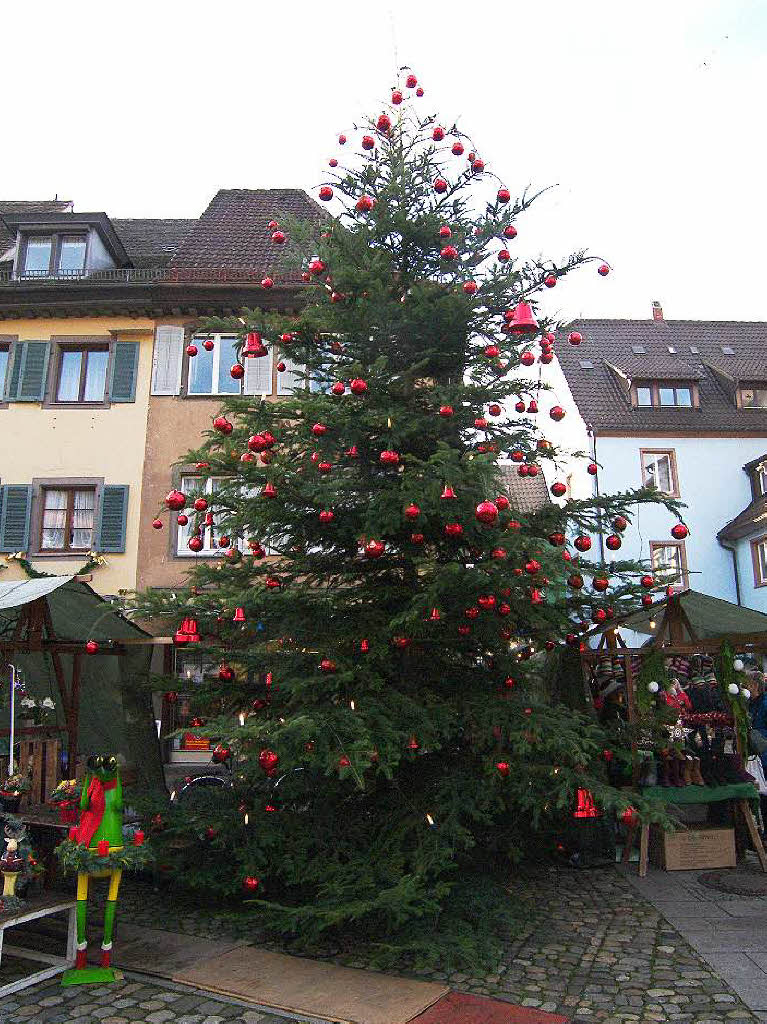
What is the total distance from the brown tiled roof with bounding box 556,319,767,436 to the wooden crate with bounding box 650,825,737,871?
19.6m

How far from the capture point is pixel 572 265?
311 inches

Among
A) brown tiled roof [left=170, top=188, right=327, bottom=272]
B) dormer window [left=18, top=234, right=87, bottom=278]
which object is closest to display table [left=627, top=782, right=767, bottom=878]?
brown tiled roof [left=170, top=188, right=327, bottom=272]

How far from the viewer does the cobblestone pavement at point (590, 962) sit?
507cm

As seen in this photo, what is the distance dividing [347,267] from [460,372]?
5.20 feet

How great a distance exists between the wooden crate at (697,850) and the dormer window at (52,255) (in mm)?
16576

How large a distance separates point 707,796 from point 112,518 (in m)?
12.7

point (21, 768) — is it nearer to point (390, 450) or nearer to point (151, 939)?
point (151, 939)

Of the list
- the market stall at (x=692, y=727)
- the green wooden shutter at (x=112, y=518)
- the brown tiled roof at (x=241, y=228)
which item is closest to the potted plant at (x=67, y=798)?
the market stall at (x=692, y=727)

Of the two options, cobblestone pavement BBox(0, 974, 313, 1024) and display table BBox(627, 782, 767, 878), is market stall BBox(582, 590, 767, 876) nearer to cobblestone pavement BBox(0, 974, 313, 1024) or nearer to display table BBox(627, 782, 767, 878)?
display table BBox(627, 782, 767, 878)

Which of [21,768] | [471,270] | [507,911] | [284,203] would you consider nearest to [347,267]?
[471,270]

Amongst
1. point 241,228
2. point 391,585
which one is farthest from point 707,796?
point 241,228

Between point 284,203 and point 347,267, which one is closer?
point 347,267

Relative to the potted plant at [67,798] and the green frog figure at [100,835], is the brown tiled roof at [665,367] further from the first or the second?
the green frog figure at [100,835]

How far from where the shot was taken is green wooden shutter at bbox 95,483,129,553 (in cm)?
1720
